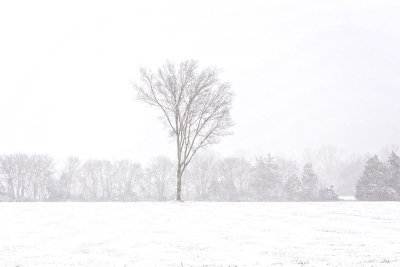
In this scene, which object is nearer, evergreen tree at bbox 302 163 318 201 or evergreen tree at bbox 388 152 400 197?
evergreen tree at bbox 388 152 400 197

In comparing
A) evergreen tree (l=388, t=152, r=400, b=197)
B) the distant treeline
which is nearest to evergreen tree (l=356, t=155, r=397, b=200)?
the distant treeline

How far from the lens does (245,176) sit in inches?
4446

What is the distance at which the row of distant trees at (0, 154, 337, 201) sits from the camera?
8338 cm

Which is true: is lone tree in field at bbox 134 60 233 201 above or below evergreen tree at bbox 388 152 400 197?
above

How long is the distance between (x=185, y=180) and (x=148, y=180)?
1340cm

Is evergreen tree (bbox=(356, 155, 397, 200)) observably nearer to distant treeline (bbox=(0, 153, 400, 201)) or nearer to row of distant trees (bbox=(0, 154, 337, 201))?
distant treeline (bbox=(0, 153, 400, 201))

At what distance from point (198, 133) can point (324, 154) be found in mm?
160530

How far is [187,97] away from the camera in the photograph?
3709 cm
